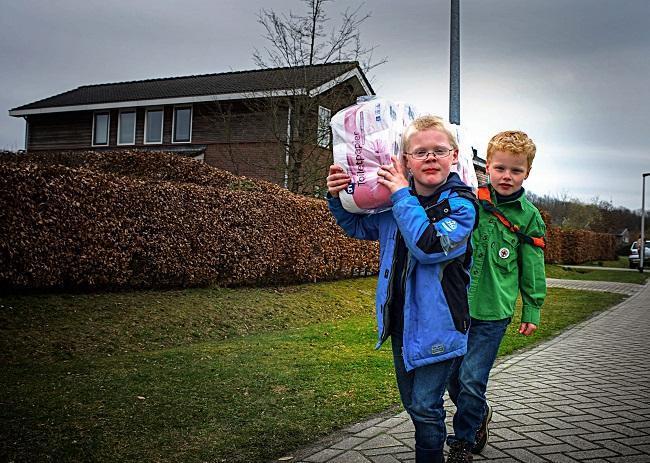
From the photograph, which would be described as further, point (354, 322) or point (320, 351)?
point (354, 322)

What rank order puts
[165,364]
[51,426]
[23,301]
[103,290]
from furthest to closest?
[103,290]
[23,301]
[165,364]
[51,426]

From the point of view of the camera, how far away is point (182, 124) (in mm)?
29328

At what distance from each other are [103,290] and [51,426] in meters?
5.86

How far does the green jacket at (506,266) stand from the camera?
403cm

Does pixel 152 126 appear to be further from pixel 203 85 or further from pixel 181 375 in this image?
pixel 181 375

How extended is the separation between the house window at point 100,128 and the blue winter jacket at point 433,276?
30.3 meters

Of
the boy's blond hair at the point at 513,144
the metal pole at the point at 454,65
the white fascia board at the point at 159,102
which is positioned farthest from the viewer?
the white fascia board at the point at 159,102

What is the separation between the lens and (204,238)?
11.7 m

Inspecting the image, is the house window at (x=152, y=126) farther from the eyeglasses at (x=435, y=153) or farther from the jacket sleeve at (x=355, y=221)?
the eyeglasses at (x=435, y=153)

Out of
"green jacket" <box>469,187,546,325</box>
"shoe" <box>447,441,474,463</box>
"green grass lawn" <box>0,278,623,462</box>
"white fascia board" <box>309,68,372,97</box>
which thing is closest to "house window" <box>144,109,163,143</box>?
"white fascia board" <box>309,68,372,97</box>

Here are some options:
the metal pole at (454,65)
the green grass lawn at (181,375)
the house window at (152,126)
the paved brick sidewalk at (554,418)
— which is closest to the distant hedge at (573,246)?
the house window at (152,126)

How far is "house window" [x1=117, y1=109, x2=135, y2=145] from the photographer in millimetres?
30578

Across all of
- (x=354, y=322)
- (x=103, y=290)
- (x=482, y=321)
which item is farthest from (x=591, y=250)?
(x=482, y=321)

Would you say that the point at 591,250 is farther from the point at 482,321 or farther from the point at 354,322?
the point at 482,321
